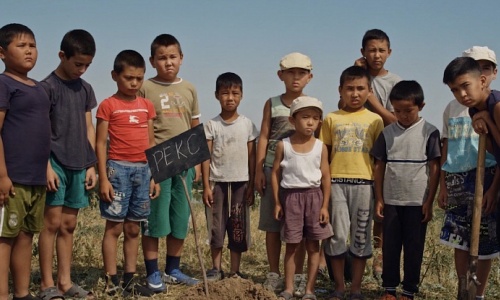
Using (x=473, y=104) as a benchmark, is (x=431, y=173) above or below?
below

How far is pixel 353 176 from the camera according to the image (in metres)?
5.14

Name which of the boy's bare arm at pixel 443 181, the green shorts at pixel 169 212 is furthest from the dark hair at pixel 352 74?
the green shorts at pixel 169 212

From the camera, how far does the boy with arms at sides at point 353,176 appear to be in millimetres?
5137

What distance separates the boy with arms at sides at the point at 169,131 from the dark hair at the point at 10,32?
4.22ft

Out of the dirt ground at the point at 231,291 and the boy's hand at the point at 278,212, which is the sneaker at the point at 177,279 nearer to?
the boy's hand at the point at 278,212

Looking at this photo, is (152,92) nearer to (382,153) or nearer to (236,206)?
(236,206)

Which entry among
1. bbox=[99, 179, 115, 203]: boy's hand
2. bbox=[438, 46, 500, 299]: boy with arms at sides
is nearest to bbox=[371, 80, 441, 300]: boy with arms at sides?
bbox=[438, 46, 500, 299]: boy with arms at sides

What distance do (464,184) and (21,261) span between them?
11.5 ft

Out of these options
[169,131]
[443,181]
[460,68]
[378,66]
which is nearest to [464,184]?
[443,181]

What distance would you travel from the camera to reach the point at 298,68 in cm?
553

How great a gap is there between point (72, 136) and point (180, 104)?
1.11m

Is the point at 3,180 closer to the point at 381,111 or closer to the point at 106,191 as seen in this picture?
the point at 106,191

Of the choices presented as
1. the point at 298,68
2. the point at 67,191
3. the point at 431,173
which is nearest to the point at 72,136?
the point at 67,191

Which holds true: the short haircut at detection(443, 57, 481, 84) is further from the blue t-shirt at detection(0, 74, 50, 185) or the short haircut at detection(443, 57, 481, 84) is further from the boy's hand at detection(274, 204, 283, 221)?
the blue t-shirt at detection(0, 74, 50, 185)
